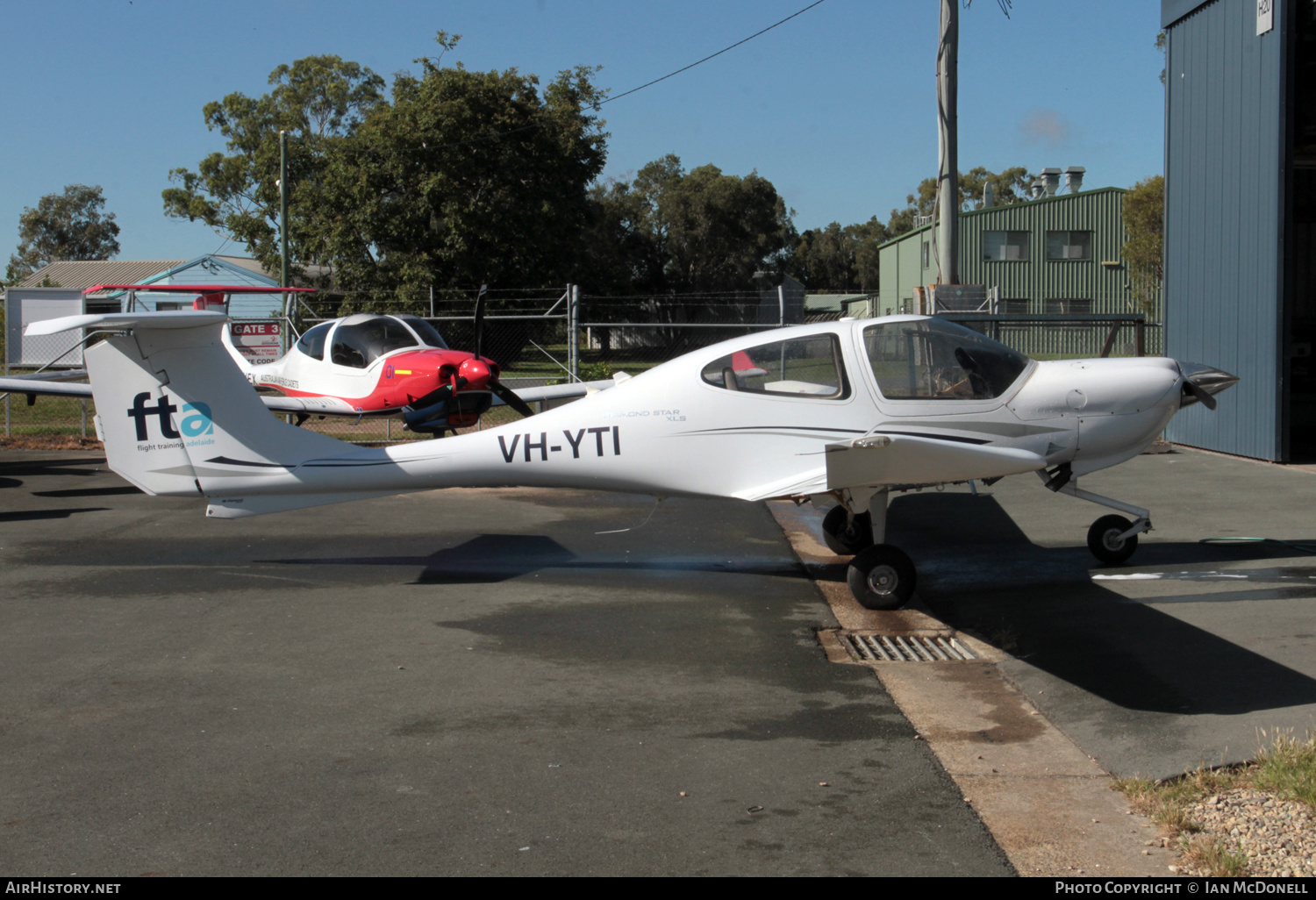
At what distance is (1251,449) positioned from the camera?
1331cm

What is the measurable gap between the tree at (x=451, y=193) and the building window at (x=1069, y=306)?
67.6ft

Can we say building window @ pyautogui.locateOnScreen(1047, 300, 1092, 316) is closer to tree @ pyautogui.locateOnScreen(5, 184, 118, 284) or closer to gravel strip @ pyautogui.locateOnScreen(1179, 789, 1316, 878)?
gravel strip @ pyautogui.locateOnScreen(1179, 789, 1316, 878)

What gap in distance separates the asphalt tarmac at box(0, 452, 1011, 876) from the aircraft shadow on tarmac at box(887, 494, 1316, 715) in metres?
0.31

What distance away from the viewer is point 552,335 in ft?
120

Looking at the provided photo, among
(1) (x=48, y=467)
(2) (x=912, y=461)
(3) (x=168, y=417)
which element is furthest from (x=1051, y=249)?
(3) (x=168, y=417)

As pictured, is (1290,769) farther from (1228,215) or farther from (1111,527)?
(1228,215)

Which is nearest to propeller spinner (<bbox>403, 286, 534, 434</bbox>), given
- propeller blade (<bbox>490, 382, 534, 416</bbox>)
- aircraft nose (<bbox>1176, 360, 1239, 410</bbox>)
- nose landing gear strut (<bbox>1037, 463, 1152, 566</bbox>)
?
propeller blade (<bbox>490, 382, 534, 416</bbox>)

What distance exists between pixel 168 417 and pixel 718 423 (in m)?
4.39

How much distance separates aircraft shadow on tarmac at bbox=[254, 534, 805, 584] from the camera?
8.27 m

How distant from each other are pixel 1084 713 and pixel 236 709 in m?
4.43

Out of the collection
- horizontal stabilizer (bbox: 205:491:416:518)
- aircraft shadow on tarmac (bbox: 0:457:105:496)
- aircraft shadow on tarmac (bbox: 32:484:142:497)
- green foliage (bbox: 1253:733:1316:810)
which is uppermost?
horizontal stabilizer (bbox: 205:491:416:518)

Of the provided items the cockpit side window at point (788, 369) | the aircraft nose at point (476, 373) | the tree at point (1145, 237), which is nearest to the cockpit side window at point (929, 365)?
the cockpit side window at point (788, 369)

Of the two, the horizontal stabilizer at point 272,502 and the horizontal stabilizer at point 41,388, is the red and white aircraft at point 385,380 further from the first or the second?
the horizontal stabilizer at point 272,502
